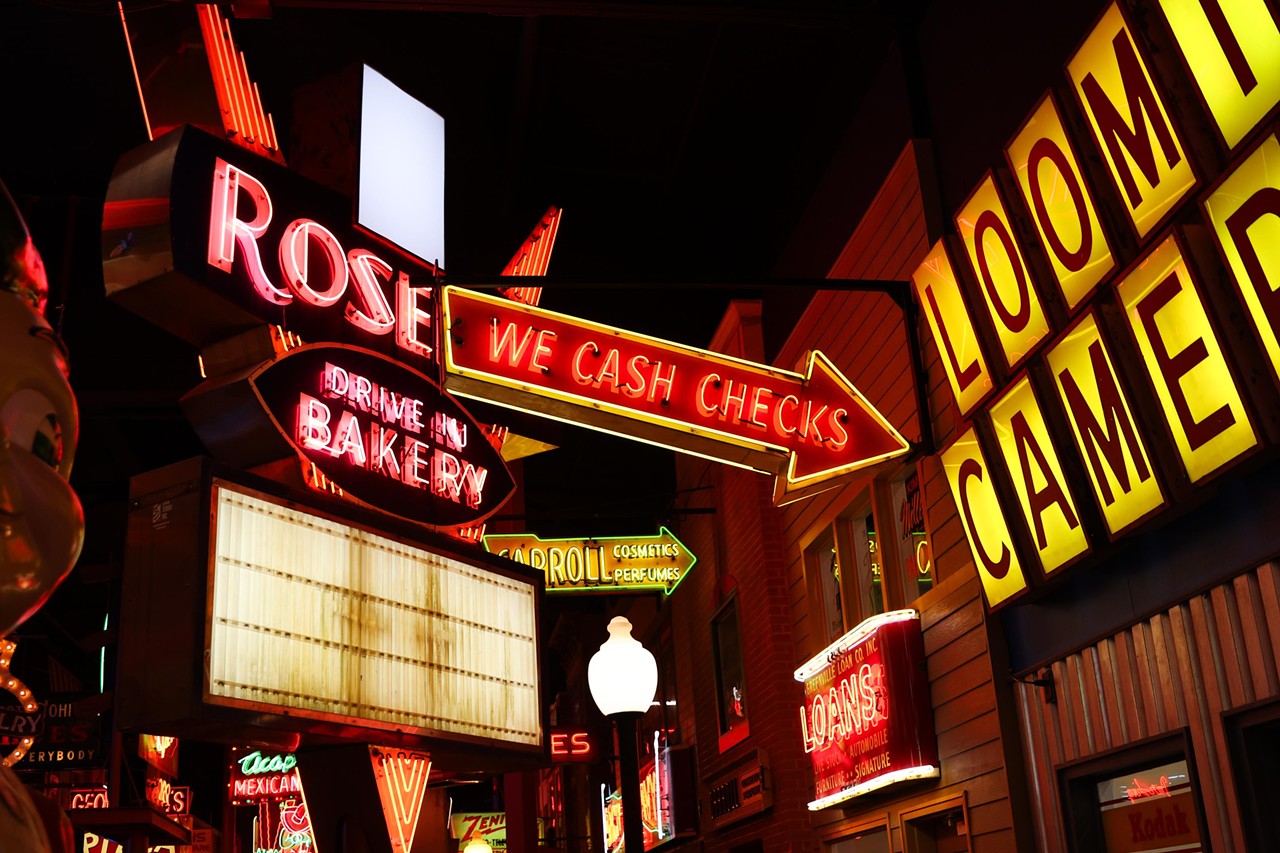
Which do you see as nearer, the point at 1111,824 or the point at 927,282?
the point at 1111,824

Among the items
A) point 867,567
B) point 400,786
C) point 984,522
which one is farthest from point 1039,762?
point 400,786

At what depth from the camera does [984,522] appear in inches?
257

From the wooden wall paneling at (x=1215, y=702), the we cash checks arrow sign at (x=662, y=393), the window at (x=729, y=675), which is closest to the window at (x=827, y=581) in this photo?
the window at (x=729, y=675)

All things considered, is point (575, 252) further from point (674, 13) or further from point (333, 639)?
point (333, 639)

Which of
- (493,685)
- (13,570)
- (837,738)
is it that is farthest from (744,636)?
(13,570)

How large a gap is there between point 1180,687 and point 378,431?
15.4 ft

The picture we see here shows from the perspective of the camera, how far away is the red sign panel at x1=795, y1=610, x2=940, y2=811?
799 centimetres

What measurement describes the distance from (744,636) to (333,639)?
7337mm

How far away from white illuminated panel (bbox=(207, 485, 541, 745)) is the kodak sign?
121 inches

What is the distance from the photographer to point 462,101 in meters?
11.9

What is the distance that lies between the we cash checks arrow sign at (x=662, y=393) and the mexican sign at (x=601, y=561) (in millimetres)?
6151

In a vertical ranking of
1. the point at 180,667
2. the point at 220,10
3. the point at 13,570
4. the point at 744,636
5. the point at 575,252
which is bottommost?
the point at 13,570

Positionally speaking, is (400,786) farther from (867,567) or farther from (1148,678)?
(867,567)

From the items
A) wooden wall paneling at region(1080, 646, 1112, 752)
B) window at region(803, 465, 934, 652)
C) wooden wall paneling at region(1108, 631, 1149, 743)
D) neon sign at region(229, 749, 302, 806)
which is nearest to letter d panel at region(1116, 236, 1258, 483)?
wooden wall paneling at region(1108, 631, 1149, 743)
